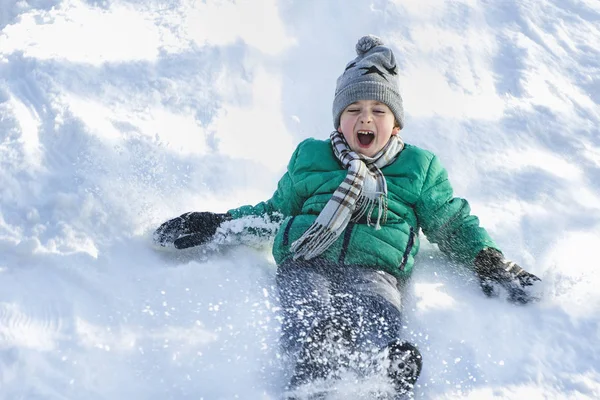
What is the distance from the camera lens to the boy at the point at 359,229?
188 centimetres

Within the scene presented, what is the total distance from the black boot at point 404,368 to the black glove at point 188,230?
99 centimetres

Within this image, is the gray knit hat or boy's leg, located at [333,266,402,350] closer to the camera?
boy's leg, located at [333,266,402,350]

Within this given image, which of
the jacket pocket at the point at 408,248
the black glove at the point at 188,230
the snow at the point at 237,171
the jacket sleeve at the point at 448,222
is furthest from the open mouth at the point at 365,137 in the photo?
the black glove at the point at 188,230

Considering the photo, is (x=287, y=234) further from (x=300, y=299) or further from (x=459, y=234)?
(x=459, y=234)

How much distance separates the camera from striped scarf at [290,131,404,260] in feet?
7.07

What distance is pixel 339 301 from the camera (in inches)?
78.3

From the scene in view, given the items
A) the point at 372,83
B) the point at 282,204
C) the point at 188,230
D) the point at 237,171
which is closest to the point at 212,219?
the point at 188,230

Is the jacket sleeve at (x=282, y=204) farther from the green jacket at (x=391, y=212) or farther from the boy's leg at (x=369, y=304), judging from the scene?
the boy's leg at (x=369, y=304)

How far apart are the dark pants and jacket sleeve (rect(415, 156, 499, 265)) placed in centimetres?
35

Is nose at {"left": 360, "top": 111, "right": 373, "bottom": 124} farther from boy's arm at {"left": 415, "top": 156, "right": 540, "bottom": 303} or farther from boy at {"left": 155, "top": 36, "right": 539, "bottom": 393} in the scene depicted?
boy's arm at {"left": 415, "top": 156, "right": 540, "bottom": 303}

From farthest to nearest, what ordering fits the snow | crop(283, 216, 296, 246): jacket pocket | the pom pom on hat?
the pom pom on hat
crop(283, 216, 296, 246): jacket pocket
the snow

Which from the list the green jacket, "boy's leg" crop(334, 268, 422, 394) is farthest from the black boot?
the green jacket

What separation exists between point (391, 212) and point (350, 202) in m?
0.20

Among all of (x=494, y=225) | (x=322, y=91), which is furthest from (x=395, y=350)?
(x=322, y=91)
